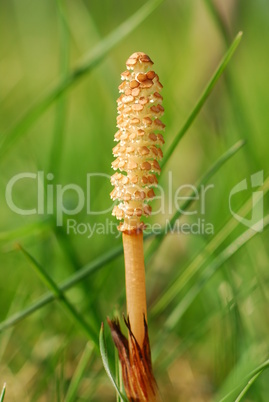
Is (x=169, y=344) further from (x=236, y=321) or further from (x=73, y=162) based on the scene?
(x=73, y=162)

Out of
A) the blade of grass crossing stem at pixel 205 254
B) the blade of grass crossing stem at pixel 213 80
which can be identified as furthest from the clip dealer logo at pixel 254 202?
the blade of grass crossing stem at pixel 213 80

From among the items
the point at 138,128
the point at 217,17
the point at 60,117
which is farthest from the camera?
the point at 60,117

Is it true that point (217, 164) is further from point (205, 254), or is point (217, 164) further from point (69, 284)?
point (69, 284)

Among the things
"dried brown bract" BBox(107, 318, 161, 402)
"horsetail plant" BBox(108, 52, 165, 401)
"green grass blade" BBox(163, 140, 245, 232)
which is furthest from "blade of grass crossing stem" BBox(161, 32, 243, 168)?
"dried brown bract" BBox(107, 318, 161, 402)

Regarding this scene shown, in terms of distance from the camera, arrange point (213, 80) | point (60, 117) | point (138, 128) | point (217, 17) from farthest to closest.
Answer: point (60, 117)
point (217, 17)
point (213, 80)
point (138, 128)

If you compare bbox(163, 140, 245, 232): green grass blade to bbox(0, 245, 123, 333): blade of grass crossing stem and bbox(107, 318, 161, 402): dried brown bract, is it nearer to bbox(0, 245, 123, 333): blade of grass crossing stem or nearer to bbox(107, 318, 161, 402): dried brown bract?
bbox(0, 245, 123, 333): blade of grass crossing stem

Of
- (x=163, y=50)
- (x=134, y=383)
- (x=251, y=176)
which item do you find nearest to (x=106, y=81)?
(x=251, y=176)

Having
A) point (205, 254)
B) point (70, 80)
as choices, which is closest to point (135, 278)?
point (205, 254)
